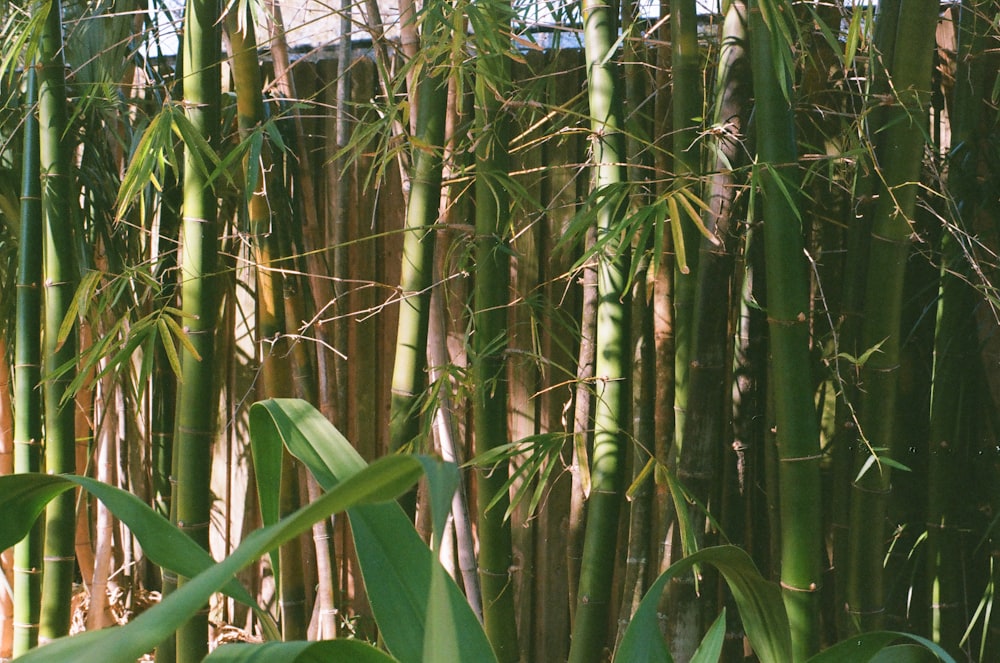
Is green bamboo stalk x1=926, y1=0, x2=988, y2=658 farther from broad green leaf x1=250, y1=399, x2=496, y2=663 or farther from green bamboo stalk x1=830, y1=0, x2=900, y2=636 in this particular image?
broad green leaf x1=250, y1=399, x2=496, y2=663

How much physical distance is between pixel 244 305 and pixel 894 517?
4.71 feet

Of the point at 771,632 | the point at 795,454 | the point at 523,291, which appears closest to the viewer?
the point at 771,632

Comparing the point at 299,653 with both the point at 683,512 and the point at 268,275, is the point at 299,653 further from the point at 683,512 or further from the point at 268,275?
the point at 268,275

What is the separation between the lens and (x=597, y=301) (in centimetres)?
120

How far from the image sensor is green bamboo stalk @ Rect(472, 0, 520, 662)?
1107 millimetres

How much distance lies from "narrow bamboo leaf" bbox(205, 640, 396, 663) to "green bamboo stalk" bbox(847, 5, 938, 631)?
760 mm

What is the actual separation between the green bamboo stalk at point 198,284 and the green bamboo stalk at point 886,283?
78 centimetres

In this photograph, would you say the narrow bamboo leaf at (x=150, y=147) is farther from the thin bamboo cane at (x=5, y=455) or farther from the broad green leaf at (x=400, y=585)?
the thin bamboo cane at (x=5, y=455)

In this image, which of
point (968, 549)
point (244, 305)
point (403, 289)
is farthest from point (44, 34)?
point (968, 549)

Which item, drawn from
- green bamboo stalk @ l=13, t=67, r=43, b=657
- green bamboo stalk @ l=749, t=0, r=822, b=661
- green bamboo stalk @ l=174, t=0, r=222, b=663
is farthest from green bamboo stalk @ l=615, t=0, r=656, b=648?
green bamboo stalk @ l=13, t=67, r=43, b=657

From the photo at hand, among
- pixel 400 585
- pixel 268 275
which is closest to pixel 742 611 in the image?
pixel 400 585

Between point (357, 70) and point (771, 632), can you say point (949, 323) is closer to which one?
point (771, 632)

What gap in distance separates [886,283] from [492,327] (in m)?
0.47

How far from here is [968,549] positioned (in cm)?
138
